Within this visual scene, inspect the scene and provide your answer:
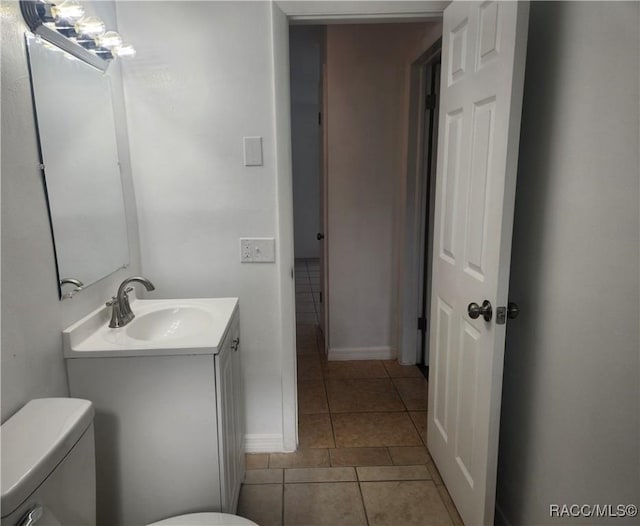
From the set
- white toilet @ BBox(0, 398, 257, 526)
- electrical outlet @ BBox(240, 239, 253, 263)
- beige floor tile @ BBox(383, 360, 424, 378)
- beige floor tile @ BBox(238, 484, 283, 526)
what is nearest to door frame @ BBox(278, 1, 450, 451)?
electrical outlet @ BBox(240, 239, 253, 263)

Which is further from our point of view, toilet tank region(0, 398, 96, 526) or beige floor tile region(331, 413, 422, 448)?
beige floor tile region(331, 413, 422, 448)

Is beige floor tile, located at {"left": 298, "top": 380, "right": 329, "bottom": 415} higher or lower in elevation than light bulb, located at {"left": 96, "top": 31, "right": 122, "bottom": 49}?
lower

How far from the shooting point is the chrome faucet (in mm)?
1561

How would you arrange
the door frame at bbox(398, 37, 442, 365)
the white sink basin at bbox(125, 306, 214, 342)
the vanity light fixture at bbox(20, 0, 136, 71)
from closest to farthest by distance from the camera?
1. the vanity light fixture at bbox(20, 0, 136, 71)
2. the white sink basin at bbox(125, 306, 214, 342)
3. the door frame at bbox(398, 37, 442, 365)

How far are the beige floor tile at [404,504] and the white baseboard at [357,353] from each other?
1.27 m

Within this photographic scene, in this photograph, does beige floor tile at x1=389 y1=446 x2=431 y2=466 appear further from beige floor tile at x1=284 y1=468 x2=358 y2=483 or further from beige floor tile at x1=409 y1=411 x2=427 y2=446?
beige floor tile at x1=284 y1=468 x2=358 y2=483

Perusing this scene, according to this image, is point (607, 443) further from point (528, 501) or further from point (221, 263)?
point (221, 263)

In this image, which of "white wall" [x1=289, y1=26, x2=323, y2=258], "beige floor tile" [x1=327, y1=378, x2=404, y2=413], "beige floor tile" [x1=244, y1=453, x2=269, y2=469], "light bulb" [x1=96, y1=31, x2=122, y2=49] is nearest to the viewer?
"light bulb" [x1=96, y1=31, x2=122, y2=49]

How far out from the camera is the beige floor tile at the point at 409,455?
6.85ft

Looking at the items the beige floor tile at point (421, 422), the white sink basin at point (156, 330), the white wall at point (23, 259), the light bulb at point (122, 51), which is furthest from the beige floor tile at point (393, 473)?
the light bulb at point (122, 51)

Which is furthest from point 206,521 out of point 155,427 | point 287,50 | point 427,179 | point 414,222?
point 427,179

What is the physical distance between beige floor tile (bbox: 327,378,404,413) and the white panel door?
0.65 metres

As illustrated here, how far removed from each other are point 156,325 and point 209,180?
0.67 m

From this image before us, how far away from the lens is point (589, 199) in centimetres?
112
